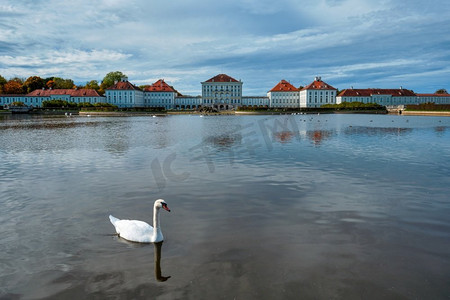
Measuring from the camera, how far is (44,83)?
118 m

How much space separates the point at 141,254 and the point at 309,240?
260 cm

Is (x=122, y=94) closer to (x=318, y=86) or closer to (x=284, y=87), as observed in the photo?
(x=284, y=87)

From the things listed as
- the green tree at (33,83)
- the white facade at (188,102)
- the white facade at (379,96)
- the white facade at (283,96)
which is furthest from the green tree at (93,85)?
the white facade at (379,96)

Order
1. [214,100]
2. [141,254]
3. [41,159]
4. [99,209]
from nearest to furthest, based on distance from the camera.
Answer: [141,254], [99,209], [41,159], [214,100]

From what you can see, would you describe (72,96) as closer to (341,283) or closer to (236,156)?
(236,156)

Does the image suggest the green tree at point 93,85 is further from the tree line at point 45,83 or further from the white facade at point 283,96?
the white facade at point 283,96

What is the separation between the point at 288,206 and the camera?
772 centimetres

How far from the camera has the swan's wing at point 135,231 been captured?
18.7ft

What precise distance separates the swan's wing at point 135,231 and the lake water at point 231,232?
0.11m

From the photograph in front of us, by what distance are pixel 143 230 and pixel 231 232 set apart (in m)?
1.45

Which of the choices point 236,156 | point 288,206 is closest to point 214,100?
point 236,156

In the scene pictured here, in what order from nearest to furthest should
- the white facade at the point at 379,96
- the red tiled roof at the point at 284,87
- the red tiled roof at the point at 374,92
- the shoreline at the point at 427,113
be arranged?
the shoreline at the point at 427,113 → the white facade at the point at 379,96 → the red tiled roof at the point at 374,92 → the red tiled roof at the point at 284,87

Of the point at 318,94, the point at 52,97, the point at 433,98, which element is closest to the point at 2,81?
the point at 52,97

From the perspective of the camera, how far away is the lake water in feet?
14.7
